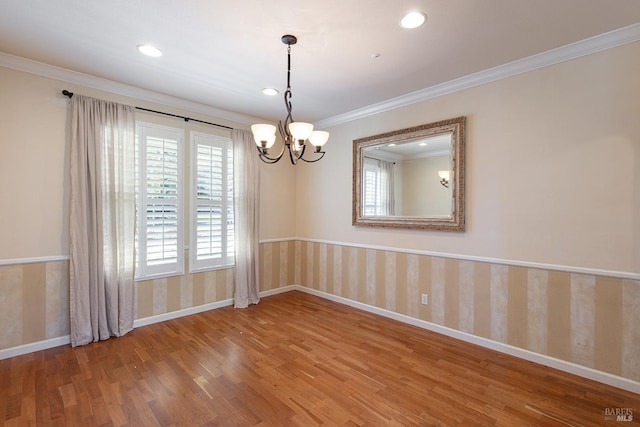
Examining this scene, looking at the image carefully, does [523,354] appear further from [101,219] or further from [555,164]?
[101,219]

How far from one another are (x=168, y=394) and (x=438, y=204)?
330cm

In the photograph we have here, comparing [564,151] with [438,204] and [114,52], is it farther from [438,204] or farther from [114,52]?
[114,52]

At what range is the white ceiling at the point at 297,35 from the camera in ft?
7.09

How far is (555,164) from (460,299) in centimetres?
168

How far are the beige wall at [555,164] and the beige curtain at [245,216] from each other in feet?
8.21

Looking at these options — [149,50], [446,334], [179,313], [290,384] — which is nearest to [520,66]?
[446,334]

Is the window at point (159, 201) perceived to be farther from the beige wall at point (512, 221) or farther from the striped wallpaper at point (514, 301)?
the striped wallpaper at point (514, 301)

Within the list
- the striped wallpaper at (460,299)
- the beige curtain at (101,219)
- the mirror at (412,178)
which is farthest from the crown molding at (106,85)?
the mirror at (412,178)

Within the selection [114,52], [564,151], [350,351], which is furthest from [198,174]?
[564,151]

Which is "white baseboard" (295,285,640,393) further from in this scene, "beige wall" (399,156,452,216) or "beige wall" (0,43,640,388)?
"beige wall" (399,156,452,216)

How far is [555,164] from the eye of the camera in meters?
2.79

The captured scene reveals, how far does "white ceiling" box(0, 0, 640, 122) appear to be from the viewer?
2.16m

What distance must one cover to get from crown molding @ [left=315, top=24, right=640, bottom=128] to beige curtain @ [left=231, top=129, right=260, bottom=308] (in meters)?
1.84

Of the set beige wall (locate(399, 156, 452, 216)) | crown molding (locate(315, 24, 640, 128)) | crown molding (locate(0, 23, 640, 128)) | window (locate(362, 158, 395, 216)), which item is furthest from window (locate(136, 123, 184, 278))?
beige wall (locate(399, 156, 452, 216))
